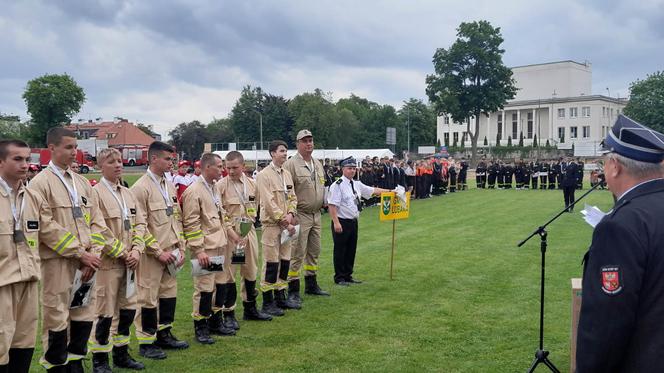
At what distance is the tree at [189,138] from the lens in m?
82.9

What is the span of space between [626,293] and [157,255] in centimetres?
493

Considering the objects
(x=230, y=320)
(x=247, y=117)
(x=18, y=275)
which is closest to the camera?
(x=18, y=275)

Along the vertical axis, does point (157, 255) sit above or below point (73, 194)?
below

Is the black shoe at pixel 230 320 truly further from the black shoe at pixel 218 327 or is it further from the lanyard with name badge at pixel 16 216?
the lanyard with name badge at pixel 16 216

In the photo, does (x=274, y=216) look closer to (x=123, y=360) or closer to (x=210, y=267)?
(x=210, y=267)

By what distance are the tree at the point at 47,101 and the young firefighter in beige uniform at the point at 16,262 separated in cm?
7970

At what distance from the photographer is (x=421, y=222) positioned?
62.6ft

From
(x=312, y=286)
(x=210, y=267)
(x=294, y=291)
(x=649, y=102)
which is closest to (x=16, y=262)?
(x=210, y=267)

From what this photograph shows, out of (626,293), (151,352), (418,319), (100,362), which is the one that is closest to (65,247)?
(100,362)

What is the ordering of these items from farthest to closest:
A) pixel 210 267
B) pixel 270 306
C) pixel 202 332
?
pixel 270 306 < pixel 202 332 < pixel 210 267

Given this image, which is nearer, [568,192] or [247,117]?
[568,192]

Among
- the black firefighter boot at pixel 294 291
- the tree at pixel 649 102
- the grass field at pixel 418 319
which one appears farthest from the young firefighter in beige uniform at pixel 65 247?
the tree at pixel 649 102

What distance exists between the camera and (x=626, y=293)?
2.46 metres

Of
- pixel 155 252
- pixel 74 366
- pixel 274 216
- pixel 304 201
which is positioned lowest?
pixel 74 366
